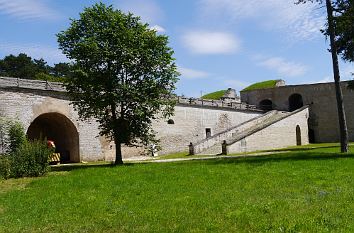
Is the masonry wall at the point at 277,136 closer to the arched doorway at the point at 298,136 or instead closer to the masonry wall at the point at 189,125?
the arched doorway at the point at 298,136

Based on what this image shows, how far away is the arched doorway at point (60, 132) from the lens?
87.9ft

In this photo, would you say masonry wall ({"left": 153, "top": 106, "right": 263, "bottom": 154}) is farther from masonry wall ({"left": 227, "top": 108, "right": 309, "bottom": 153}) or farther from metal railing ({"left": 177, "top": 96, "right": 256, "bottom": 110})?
masonry wall ({"left": 227, "top": 108, "right": 309, "bottom": 153})

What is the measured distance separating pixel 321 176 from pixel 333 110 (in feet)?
120

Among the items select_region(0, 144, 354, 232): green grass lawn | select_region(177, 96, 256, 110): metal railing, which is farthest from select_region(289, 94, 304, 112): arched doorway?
select_region(0, 144, 354, 232): green grass lawn

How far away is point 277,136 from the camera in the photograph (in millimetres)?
36781

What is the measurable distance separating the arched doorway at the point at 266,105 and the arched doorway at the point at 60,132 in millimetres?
28216

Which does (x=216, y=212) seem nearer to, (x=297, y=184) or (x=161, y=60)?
(x=297, y=184)

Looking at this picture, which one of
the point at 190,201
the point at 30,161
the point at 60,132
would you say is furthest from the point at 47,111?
the point at 190,201

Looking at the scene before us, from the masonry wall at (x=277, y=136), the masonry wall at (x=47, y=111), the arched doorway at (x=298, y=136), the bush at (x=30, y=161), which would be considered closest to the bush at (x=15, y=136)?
the masonry wall at (x=47, y=111)

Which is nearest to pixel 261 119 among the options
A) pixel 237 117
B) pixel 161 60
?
pixel 237 117

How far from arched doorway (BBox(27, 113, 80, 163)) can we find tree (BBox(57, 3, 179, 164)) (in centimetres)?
737

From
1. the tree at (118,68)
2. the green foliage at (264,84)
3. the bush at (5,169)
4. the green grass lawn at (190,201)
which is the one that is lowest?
the green grass lawn at (190,201)

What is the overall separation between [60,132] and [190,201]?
21.1 metres

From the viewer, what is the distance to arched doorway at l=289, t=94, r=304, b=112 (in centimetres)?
5055
